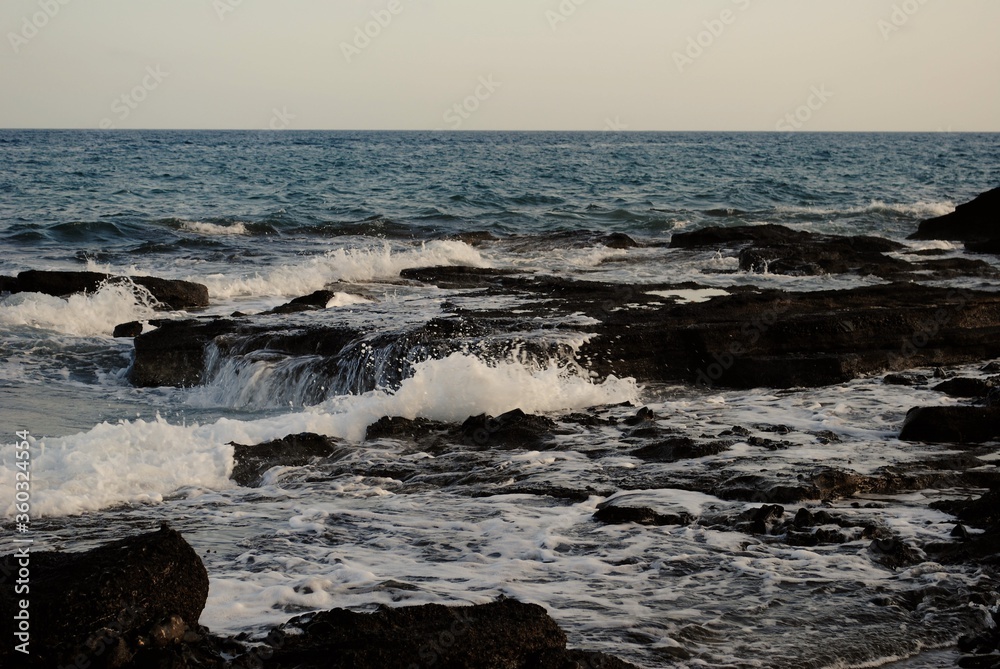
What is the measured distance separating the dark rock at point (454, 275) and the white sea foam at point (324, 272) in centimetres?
58

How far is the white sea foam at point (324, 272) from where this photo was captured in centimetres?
1730

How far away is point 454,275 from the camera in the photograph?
17.1 m

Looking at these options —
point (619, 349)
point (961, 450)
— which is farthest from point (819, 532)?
point (619, 349)

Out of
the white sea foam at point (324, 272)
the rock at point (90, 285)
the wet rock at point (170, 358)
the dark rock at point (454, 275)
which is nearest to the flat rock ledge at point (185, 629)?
the wet rock at point (170, 358)

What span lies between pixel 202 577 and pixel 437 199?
1248 inches

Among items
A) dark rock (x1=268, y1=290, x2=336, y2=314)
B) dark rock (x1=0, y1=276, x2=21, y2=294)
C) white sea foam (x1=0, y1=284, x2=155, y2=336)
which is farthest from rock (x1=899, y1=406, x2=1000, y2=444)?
dark rock (x1=0, y1=276, x2=21, y2=294)

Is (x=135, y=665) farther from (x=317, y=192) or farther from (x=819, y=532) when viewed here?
(x=317, y=192)

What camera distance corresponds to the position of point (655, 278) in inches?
670

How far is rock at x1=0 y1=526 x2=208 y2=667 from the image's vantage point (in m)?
4.03

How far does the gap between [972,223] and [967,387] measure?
16.6 meters

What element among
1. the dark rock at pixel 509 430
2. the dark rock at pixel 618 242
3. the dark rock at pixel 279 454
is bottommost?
the dark rock at pixel 279 454

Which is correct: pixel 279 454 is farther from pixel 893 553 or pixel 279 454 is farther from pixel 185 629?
pixel 893 553

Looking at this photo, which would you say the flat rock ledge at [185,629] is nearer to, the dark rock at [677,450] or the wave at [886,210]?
the dark rock at [677,450]

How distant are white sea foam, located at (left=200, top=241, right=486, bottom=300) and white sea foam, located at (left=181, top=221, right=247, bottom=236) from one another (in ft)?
25.7
